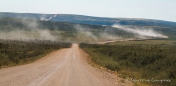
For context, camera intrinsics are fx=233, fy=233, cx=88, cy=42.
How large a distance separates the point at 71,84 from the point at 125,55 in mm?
24234

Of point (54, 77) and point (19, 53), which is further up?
point (54, 77)

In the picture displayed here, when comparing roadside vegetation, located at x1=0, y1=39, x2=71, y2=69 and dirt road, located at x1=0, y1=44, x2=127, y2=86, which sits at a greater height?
dirt road, located at x1=0, y1=44, x2=127, y2=86

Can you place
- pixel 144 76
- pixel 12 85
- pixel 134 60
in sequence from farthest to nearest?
pixel 134 60
pixel 144 76
pixel 12 85

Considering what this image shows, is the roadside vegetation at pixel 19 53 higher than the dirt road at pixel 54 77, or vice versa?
the dirt road at pixel 54 77

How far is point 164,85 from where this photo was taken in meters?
17.1

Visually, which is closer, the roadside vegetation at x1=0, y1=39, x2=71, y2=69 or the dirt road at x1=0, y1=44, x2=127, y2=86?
the dirt road at x1=0, y1=44, x2=127, y2=86

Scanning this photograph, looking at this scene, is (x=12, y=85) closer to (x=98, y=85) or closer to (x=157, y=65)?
(x=98, y=85)

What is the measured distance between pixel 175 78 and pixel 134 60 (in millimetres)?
14411

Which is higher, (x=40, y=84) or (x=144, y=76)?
(x=40, y=84)

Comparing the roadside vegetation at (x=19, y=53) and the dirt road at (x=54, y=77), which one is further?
the roadside vegetation at (x=19, y=53)

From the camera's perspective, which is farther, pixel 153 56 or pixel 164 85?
pixel 153 56

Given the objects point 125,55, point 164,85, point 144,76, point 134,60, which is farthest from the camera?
point 125,55

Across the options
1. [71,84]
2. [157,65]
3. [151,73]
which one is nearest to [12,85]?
[71,84]

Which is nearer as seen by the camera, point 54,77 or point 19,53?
point 54,77
